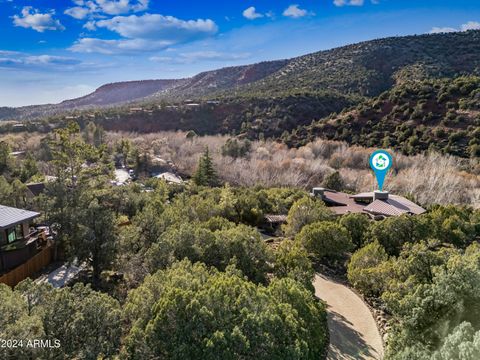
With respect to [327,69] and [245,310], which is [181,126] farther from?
[245,310]

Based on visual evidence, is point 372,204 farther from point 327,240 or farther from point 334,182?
point 334,182

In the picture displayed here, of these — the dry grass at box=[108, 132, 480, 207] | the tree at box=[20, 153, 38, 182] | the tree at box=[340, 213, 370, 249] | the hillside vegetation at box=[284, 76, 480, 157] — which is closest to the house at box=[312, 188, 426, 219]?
the tree at box=[340, 213, 370, 249]

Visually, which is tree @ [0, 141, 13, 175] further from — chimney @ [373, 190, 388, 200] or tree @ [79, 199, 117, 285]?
chimney @ [373, 190, 388, 200]

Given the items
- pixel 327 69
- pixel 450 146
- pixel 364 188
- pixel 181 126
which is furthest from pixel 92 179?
pixel 327 69

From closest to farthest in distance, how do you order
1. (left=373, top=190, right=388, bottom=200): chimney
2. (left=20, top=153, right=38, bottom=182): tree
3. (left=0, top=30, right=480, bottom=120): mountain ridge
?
(left=373, top=190, right=388, bottom=200): chimney, (left=20, top=153, right=38, bottom=182): tree, (left=0, top=30, right=480, bottom=120): mountain ridge

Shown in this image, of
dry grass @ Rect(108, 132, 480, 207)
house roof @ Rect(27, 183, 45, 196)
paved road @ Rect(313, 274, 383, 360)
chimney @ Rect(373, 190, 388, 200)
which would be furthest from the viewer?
dry grass @ Rect(108, 132, 480, 207)

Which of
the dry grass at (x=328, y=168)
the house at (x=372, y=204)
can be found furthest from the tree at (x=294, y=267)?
the dry grass at (x=328, y=168)

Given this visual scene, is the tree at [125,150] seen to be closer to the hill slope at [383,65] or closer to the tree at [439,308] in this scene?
the hill slope at [383,65]
